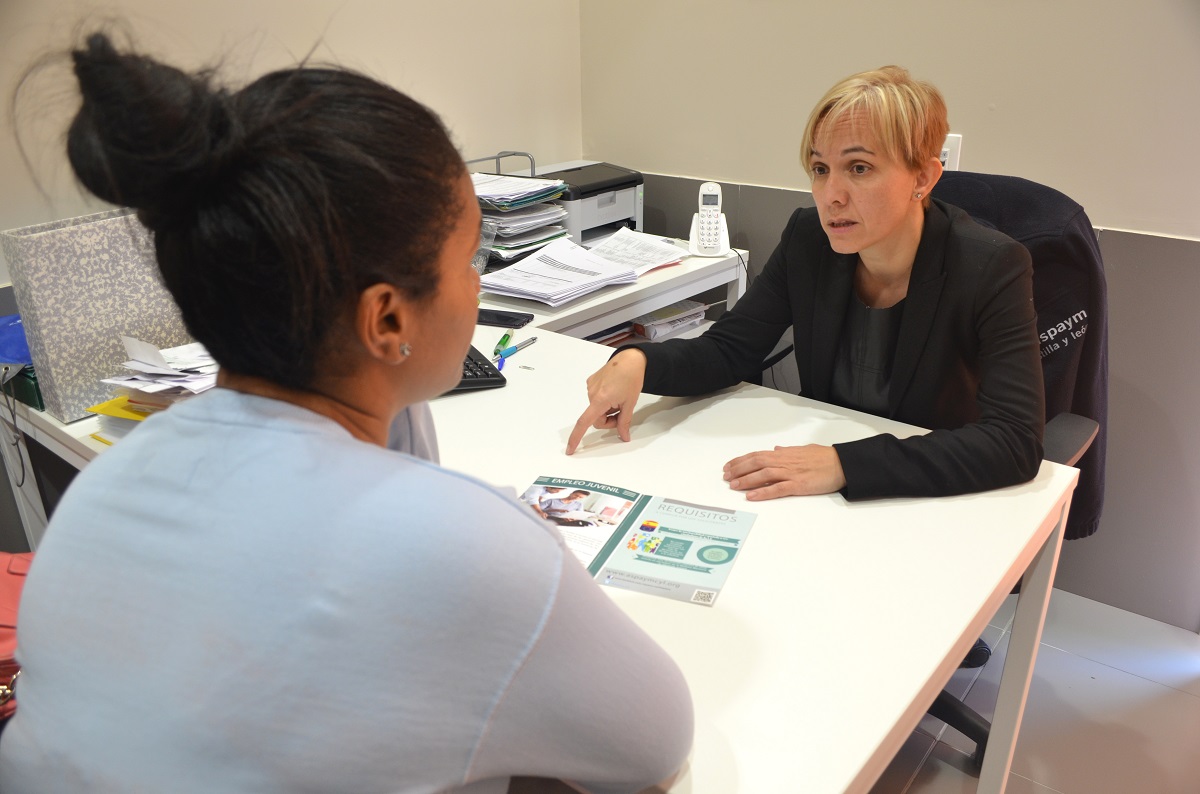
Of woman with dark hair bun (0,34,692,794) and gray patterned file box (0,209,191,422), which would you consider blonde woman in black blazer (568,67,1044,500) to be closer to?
woman with dark hair bun (0,34,692,794)

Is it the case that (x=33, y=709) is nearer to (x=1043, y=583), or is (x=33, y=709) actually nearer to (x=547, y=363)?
(x=547, y=363)

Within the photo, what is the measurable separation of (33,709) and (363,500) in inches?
11.8

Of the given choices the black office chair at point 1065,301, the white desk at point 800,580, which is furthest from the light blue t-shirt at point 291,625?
the black office chair at point 1065,301

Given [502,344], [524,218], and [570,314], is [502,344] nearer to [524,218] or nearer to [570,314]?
[570,314]

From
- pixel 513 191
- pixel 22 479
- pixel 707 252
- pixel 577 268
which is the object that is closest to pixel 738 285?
pixel 707 252

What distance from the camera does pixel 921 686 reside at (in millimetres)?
861

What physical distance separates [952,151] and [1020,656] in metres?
1.27

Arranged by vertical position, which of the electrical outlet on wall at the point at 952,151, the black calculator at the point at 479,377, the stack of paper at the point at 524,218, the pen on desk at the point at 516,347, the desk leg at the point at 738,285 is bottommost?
the desk leg at the point at 738,285

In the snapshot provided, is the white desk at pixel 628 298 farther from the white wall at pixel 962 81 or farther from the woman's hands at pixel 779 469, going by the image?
the woman's hands at pixel 779 469

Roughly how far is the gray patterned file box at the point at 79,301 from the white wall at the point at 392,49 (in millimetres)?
70

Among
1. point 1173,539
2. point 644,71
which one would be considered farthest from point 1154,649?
point 644,71

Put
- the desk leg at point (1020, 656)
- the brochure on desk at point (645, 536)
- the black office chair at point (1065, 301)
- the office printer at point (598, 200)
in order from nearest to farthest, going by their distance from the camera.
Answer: the brochure on desk at point (645, 536) → the desk leg at point (1020, 656) → the black office chair at point (1065, 301) → the office printer at point (598, 200)

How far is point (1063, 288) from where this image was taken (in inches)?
60.8

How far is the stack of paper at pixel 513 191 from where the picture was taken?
217cm
